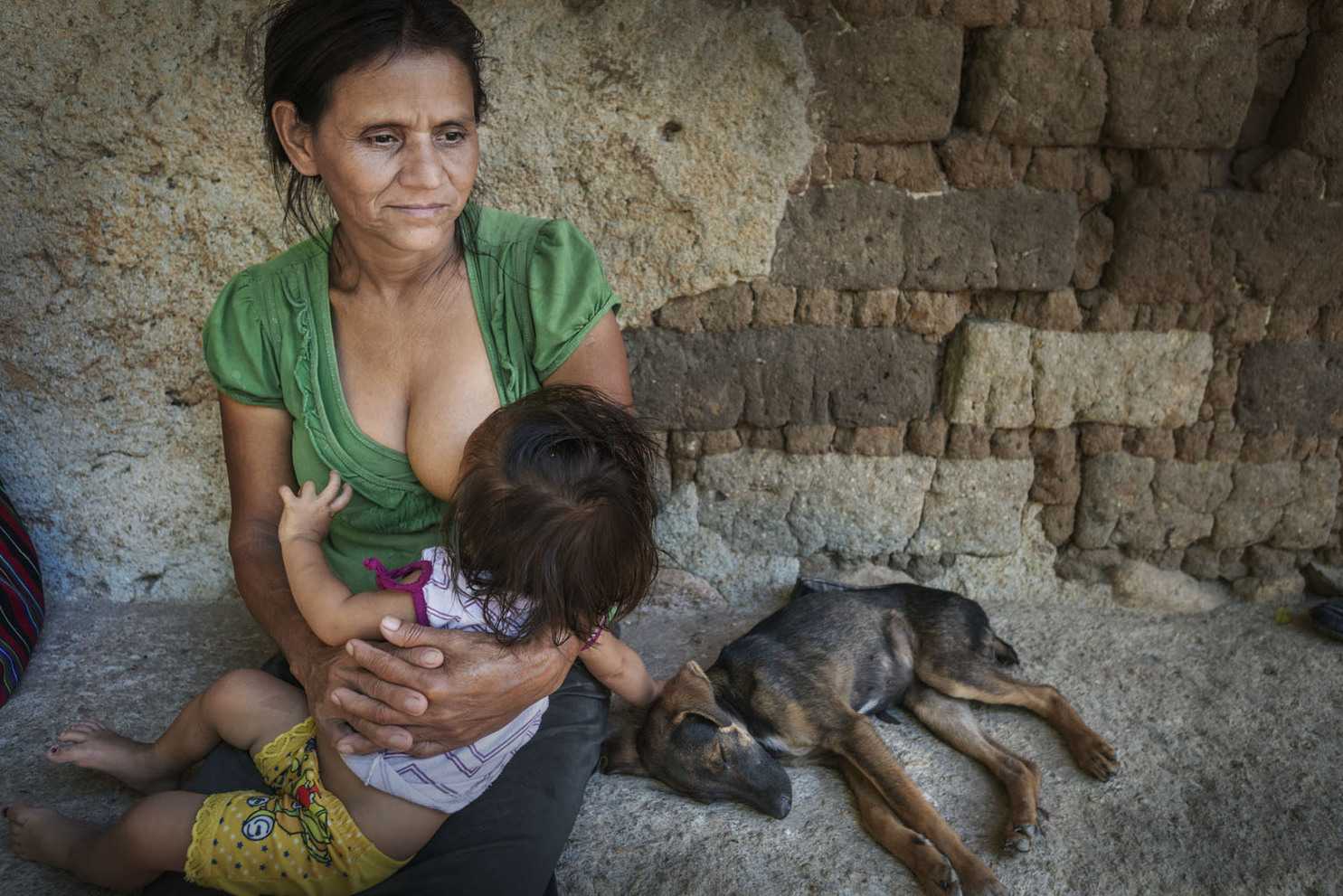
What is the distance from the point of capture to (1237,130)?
2.92 meters

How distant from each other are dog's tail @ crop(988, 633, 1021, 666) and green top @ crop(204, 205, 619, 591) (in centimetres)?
164

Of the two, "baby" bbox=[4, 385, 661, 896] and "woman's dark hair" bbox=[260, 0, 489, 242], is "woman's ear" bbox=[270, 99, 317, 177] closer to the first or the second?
"woman's dark hair" bbox=[260, 0, 489, 242]

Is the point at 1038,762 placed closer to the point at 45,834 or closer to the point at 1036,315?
the point at 1036,315

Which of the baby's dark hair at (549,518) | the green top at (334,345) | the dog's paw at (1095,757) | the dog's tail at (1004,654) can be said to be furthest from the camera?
the dog's tail at (1004,654)

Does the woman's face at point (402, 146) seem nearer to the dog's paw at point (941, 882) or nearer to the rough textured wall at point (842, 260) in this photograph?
the rough textured wall at point (842, 260)

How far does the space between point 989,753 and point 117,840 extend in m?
2.08

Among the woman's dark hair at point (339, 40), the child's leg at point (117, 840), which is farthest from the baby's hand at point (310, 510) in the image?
the woman's dark hair at point (339, 40)

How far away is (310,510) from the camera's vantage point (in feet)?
7.22

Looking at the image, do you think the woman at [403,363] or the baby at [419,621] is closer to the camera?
the baby at [419,621]

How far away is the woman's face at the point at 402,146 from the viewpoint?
6.44 feet

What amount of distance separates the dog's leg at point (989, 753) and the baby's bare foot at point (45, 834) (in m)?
2.11

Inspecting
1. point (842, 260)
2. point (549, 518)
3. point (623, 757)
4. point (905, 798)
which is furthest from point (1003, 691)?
point (549, 518)

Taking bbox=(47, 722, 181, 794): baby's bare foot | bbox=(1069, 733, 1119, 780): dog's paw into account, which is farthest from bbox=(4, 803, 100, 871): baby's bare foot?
bbox=(1069, 733, 1119, 780): dog's paw

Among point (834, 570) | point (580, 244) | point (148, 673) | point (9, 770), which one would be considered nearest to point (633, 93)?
point (580, 244)
